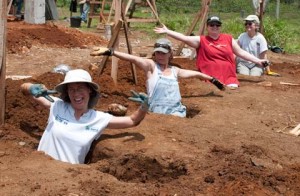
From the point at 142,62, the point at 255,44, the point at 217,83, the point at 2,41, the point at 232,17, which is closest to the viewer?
the point at 2,41

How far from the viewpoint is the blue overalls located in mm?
6480

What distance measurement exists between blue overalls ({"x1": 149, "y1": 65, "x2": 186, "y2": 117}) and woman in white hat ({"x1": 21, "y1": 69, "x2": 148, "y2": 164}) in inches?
71.5

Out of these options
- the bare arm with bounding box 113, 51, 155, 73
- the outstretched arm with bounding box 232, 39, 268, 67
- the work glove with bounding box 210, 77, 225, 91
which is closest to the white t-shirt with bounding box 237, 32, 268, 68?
the outstretched arm with bounding box 232, 39, 268, 67

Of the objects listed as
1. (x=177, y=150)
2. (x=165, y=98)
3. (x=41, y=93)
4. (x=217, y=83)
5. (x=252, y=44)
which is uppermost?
(x=252, y=44)

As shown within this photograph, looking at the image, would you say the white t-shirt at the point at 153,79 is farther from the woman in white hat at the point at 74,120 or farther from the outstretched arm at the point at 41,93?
the outstretched arm at the point at 41,93

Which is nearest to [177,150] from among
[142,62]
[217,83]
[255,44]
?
[142,62]

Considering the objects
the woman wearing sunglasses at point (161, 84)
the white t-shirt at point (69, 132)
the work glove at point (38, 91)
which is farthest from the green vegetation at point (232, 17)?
the work glove at point (38, 91)

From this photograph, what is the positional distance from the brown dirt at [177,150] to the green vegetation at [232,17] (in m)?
8.09

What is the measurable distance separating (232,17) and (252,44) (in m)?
16.7

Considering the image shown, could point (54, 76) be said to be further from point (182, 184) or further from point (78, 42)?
point (78, 42)

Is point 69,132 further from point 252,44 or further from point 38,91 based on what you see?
point 252,44

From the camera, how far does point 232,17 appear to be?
2611 centimetres

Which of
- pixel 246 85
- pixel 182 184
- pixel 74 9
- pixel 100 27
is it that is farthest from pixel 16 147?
pixel 74 9

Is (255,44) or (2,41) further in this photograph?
(255,44)
